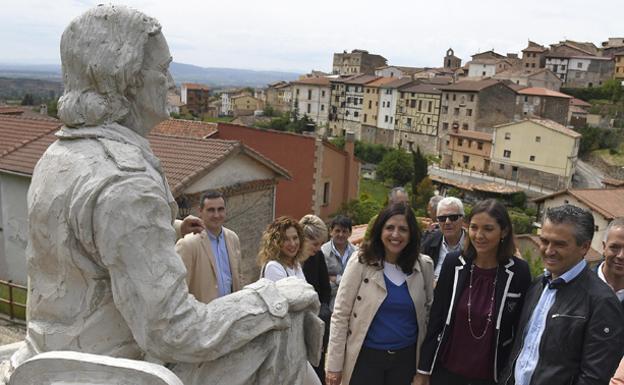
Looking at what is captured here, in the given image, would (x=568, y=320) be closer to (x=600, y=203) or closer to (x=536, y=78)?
(x=600, y=203)

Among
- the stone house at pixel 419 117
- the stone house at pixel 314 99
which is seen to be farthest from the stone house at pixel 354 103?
the stone house at pixel 419 117

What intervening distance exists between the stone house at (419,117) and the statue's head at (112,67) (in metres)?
57.9

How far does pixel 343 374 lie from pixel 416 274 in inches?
33.0

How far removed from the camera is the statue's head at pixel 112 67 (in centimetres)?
196

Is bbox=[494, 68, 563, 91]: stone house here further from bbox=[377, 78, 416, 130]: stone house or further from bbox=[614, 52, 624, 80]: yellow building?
bbox=[377, 78, 416, 130]: stone house

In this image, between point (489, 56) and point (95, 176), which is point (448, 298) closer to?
point (95, 176)

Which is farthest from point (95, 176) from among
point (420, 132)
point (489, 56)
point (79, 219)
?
point (489, 56)

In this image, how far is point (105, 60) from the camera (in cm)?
196

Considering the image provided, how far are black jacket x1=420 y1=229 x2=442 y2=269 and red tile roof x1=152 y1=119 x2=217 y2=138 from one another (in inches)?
596

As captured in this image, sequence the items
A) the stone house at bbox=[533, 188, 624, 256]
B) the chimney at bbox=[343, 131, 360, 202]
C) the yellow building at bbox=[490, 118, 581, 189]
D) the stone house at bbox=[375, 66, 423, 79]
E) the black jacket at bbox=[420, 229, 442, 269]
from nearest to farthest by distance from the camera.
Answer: the black jacket at bbox=[420, 229, 442, 269], the chimney at bbox=[343, 131, 360, 202], the stone house at bbox=[533, 188, 624, 256], the yellow building at bbox=[490, 118, 581, 189], the stone house at bbox=[375, 66, 423, 79]

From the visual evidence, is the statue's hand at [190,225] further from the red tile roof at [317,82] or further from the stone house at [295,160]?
the red tile roof at [317,82]

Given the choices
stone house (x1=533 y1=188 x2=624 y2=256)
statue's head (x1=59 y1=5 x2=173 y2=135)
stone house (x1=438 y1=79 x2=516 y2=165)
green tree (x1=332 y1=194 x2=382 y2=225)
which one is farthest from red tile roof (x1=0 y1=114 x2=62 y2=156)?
stone house (x1=438 y1=79 x2=516 y2=165)

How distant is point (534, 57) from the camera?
71.4 metres

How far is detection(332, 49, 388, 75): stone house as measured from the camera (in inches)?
3423
